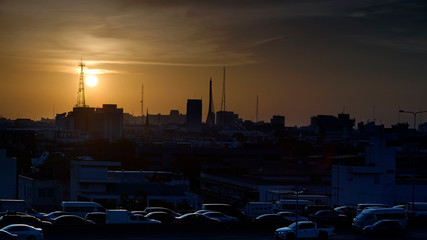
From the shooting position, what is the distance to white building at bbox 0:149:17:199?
125 feet

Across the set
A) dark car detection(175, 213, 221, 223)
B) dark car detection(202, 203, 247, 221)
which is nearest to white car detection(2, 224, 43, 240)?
dark car detection(175, 213, 221, 223)

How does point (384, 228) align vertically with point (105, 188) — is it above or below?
above

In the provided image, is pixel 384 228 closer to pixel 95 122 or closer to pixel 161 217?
pixel 161 217

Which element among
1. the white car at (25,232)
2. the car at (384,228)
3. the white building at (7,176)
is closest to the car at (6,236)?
the white car at (25,232)

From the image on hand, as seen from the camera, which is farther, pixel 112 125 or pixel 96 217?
pixel 112 125

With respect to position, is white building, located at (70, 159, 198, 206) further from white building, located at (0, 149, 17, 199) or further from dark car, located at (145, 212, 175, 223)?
dark car, located at (145, 212, 175, 223)

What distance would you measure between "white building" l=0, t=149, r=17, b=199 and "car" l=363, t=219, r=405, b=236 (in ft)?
72.7

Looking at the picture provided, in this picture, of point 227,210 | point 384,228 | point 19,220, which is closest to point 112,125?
point 227,210

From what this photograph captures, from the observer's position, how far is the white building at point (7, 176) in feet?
125

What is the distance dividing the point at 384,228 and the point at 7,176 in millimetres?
22827

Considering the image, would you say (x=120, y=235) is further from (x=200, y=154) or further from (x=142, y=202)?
(x=200, y=154)

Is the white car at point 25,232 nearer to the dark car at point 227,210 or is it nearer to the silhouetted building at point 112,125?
the dark car at point 227,210

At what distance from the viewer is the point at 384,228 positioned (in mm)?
22000

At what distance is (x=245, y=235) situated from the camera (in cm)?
2167
